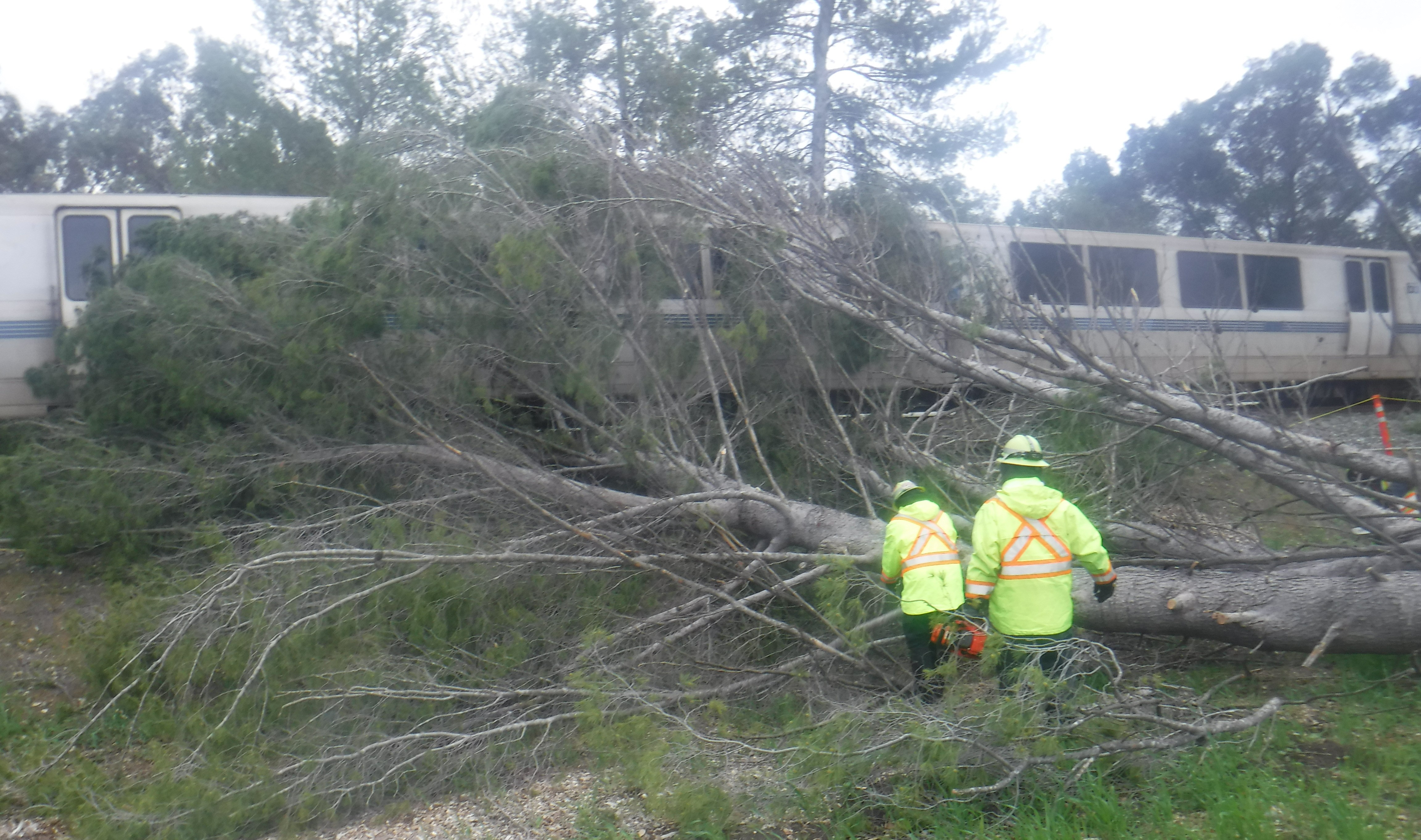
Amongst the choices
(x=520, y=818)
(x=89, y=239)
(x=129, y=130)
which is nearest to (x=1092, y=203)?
(x=89, y=239)

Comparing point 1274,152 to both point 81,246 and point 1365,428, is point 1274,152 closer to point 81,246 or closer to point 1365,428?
point 1365,428

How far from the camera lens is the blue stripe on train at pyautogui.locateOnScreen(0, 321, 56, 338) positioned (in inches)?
305

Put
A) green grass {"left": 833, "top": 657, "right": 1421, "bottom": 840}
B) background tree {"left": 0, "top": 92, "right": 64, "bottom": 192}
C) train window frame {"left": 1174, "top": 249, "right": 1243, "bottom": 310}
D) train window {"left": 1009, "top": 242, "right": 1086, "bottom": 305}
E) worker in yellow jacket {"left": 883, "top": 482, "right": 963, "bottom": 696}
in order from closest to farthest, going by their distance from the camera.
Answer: green grass {"left": 833, "top": 657, "right": 1421, "bottom": 840} → worker in yellow jacket {"left": 883, "top": 482, "right": 963, "bottom": 696} → train window {"left": 1009, "top": 242, "right": 1086, "bottom": 305} → train window frame {"left": 1174, "top": 249, "right": 1243, "bottom": 310} → background tree {"left": 0, "top": 92, "right": 64, "bottom": 192}

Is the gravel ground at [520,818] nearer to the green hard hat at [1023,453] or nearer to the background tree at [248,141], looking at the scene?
the green hard hat at [1023,453]

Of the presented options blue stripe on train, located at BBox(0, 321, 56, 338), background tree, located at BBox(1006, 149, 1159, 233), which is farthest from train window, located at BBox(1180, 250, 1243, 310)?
blue stripe on train, located at BBox(0, 321, 56, 338)

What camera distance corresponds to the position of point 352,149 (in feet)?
22.6

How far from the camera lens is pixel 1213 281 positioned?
37.7 feet

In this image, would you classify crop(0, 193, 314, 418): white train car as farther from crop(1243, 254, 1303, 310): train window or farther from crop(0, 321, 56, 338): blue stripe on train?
crop(1243, 254, 1303, 310): train window

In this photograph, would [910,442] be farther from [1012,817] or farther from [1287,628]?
[1012,817]

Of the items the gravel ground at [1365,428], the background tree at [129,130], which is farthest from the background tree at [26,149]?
the gravel ground at [1365,428]

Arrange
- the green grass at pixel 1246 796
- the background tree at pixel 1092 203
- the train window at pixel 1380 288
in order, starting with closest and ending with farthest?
the green grass at pixel 1246 796 < the train window at pixel 1380 288 < the background tree at pixel 1092 203

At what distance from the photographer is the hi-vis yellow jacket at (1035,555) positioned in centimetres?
416

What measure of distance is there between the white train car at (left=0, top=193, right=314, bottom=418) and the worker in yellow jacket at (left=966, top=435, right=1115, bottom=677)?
6.55m

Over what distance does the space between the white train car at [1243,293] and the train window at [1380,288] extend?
1cm
